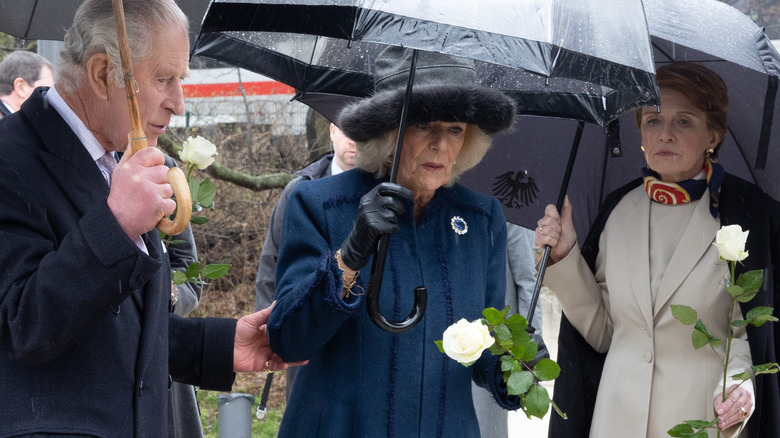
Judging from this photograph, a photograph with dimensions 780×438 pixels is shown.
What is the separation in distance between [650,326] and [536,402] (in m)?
1.01

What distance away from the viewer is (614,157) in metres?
4.06

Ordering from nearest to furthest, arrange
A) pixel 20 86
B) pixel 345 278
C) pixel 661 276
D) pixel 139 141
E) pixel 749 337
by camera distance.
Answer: pixel 139 141 < pixel 345 278 < pixel 749 337 < pixel 661 276 < pixel 20 86

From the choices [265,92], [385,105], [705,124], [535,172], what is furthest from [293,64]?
[265,92]

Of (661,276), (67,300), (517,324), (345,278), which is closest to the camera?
(67,300)

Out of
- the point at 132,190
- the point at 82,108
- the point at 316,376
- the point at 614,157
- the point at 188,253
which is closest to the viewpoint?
the point at 132,190

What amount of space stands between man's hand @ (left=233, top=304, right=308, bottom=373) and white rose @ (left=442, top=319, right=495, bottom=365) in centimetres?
61

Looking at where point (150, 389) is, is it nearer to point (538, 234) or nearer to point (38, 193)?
point (38, 193)

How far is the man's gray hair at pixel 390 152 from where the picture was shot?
119 inches

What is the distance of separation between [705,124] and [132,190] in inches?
97.5

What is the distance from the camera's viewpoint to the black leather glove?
2.61m

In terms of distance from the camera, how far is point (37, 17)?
3156 mm

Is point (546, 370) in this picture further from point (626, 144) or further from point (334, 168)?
point (334, 168)

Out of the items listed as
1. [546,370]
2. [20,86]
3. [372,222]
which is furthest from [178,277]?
[20,86]

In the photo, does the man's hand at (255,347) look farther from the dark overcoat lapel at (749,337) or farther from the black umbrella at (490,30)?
the dark overcoat lapel at (749,337)
